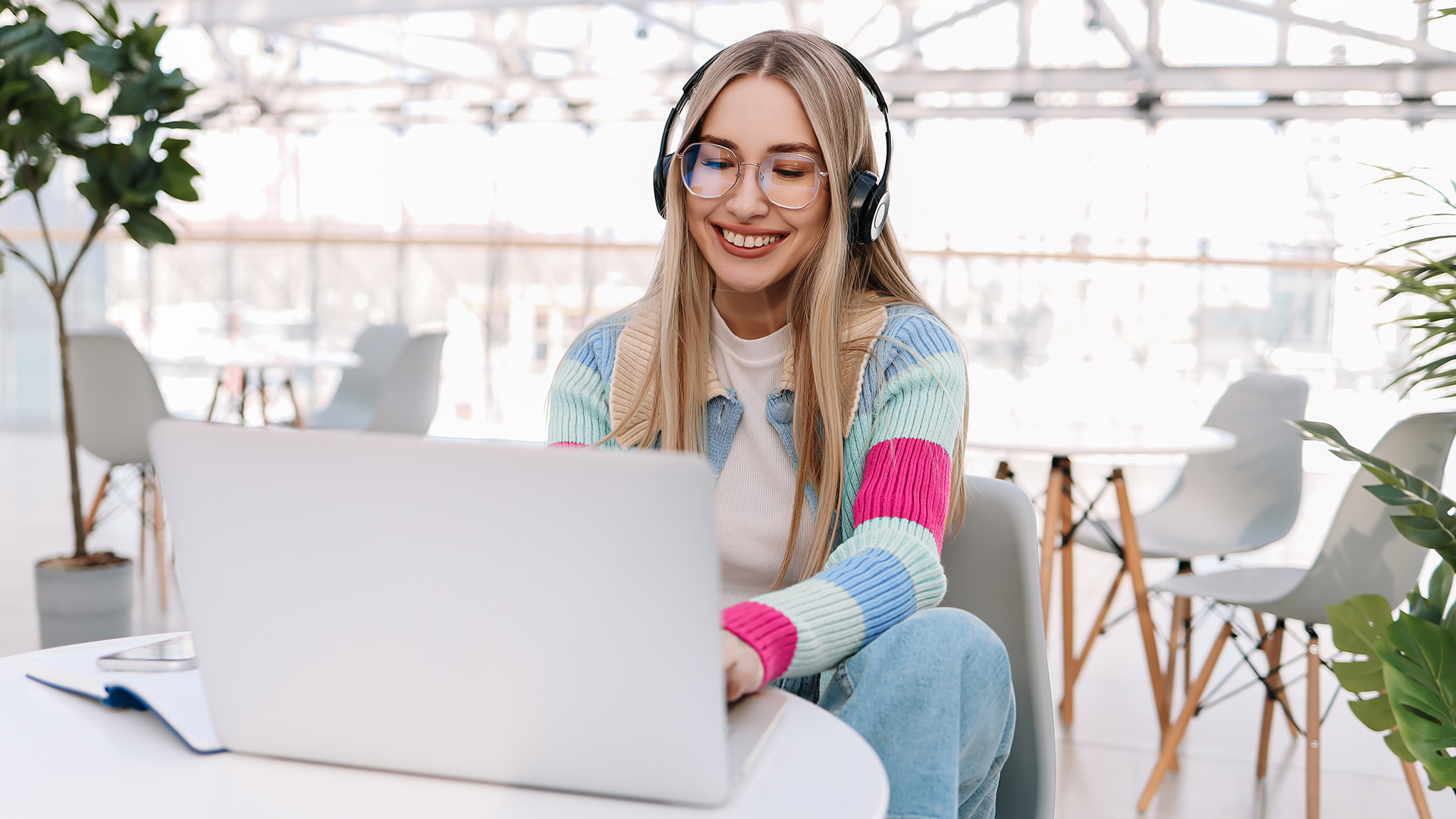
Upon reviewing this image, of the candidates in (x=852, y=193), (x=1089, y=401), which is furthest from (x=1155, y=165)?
(x=852, y=193)

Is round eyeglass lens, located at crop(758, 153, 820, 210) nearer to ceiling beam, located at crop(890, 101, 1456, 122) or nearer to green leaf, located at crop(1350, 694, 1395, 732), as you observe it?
green leaf, located at crop(1350, 694, 1395, 732)

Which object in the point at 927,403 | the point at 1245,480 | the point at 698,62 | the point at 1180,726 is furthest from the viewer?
the point at 698,62

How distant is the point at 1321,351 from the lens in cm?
709

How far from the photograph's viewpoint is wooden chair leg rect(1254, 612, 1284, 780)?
7.11ft

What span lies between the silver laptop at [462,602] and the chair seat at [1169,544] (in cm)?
229

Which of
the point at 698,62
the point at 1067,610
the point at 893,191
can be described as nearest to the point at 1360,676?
the point at 1067,610

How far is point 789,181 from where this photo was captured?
3.94 feet

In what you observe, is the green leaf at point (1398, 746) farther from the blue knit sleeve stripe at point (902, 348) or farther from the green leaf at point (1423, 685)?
the blue knit sleeve stripe at point (902, 348)

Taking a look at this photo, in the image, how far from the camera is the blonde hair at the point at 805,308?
1162 millimetres

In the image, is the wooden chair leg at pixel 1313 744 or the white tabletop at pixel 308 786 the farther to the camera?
the wooden chair leg at pixel 1313 744

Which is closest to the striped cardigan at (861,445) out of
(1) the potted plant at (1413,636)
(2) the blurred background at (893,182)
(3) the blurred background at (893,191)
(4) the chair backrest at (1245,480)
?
(1) the potted plant at (1413,636)

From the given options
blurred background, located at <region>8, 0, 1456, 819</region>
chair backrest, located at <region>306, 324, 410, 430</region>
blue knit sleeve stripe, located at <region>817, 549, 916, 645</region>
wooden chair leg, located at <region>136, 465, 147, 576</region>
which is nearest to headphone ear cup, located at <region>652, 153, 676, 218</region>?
blue knit sleeve stripe, located at <region>817, 549, 916, 645</region>

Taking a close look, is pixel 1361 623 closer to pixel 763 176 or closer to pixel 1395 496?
pixel 1395 496

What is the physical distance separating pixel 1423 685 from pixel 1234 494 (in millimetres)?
1362
